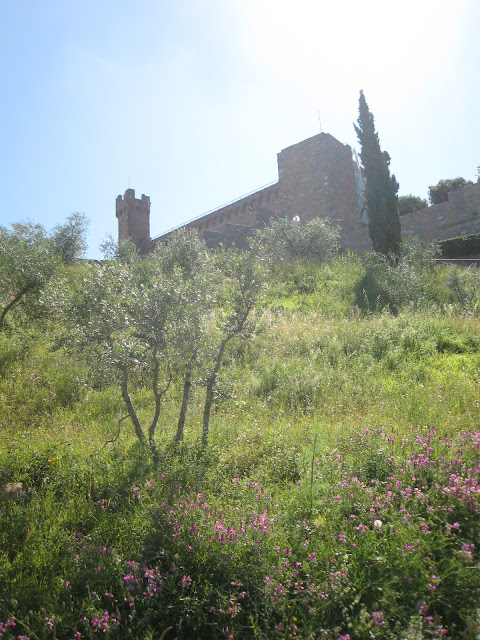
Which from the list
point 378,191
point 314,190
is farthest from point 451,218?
point 314,190

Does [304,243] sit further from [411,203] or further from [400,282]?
[411,203]

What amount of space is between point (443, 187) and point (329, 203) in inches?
548

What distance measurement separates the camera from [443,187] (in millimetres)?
32531

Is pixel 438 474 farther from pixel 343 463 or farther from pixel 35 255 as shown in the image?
pixel 35 255

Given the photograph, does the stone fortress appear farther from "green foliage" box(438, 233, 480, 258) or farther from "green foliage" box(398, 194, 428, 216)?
"green foliage" box(398, 194, 428, 216)

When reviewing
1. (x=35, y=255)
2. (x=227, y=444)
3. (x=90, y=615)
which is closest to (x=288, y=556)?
(x=90, y=615)

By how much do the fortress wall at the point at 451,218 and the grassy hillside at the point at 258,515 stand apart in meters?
17.7

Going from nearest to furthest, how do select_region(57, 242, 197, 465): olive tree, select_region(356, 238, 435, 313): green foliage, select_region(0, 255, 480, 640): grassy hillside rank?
select_region(0, 255, 480, 640): grassy hillside
select_region(57, 242, 197, 465): olive tree
select_region(356, 238, 435, 313): green foliage

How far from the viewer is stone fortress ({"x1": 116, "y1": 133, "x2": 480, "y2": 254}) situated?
2247 cm

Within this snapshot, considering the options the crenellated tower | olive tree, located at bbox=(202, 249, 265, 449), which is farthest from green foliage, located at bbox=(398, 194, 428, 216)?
olive tree, located at bbox=(202, 249, 265, 449)

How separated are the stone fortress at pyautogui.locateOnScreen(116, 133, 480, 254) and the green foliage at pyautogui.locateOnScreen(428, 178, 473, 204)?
29.2 ft

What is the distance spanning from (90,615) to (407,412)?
159 inches

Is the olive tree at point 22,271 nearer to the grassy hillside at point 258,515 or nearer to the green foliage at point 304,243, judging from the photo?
the grassy hillside at point 258,515

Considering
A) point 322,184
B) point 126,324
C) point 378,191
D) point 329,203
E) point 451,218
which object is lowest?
point 126,324
